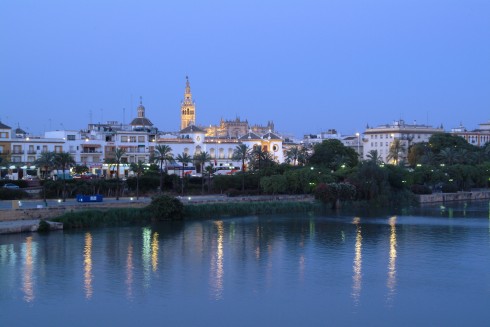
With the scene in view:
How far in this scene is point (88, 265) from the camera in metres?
26.2

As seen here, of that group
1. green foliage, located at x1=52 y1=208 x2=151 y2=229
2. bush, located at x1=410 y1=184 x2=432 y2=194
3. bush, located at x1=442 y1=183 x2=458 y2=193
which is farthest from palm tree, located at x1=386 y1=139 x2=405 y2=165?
green foliage, located at x1=52 y1=208 x2=151 y2=229

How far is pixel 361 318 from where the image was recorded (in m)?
19.7

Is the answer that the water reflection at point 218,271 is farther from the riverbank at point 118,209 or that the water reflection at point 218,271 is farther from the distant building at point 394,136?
the distant building at point 394,136

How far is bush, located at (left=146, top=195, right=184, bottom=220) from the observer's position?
1485 inches

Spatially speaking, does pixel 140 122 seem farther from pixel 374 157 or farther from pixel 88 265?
pixel 88 265

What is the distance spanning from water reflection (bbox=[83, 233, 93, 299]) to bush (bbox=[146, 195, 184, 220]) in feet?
16.9

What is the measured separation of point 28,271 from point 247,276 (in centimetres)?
775

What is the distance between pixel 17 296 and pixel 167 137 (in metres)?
44.3

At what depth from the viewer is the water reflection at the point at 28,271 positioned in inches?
869

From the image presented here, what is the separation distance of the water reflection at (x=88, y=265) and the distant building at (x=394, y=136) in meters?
58.4

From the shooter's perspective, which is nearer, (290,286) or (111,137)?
(290,286)

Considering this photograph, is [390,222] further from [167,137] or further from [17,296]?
[167,137]

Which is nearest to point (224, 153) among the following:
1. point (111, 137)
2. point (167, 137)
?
point (167, 137)

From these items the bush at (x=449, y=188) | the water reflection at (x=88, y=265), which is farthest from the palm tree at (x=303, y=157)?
the water reflection at (x=88, y=265)
